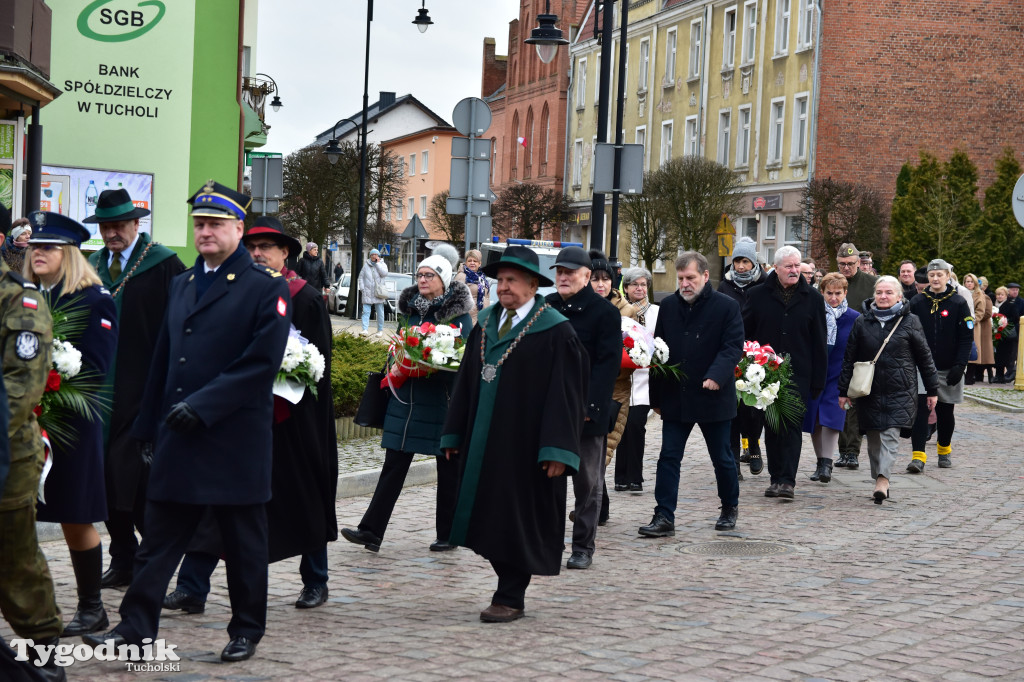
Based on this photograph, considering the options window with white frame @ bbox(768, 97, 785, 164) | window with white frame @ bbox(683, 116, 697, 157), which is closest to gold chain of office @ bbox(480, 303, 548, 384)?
window with white frame @ bbox(768, 97, 785, 164)

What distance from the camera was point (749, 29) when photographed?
1913 inches

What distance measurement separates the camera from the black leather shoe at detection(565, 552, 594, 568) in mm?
8766

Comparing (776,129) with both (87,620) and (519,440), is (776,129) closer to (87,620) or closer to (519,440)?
(519,440)

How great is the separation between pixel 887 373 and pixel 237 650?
24.4 ft

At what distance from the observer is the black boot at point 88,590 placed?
6523 millimetres

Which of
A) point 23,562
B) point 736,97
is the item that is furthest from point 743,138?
point 23,562

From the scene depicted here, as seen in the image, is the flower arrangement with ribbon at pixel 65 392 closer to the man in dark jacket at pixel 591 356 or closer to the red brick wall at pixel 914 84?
the man in dark jacket at pixel 591 356

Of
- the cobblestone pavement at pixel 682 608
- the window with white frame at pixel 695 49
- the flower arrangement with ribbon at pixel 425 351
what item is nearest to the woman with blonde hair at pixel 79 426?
the cobblestone pavement at pixel 682 608

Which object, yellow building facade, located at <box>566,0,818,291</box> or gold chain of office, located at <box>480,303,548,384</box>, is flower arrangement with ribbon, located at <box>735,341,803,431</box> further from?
yellow building facade, located at <box>566,0,818,291</box>

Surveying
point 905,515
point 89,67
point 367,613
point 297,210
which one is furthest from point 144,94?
point 297,210

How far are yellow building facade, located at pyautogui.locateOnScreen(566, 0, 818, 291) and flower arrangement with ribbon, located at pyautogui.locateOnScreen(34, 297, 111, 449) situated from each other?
38241 millimetres

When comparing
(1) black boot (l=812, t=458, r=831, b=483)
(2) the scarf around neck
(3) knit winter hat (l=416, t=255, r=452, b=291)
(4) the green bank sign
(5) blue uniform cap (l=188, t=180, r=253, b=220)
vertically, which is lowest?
(1) black boot (l=812, t=458, r=831, b=483)

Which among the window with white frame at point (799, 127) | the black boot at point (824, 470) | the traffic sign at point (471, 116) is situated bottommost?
the black boot at point (824, 470)

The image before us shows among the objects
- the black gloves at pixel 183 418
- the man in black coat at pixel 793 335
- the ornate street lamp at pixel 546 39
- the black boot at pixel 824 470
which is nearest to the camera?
the black gloves at pixel 183 418
